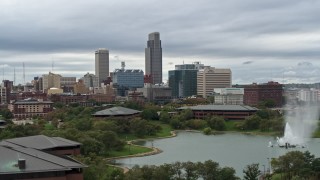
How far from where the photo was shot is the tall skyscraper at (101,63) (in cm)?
16638

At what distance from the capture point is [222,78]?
12081 centimetres

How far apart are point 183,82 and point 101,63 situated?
44.4 metres

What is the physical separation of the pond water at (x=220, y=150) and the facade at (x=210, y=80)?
7078 centimetres

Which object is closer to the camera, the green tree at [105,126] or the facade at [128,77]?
the green tree at [105,126]

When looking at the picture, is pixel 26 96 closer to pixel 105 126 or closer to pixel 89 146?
pixel 105 126

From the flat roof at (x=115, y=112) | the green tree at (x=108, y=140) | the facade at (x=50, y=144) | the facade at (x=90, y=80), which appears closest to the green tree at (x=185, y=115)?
the flat roof at (x=115, y=112)

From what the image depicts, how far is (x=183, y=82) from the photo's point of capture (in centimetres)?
13212

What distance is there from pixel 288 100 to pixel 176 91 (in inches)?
2088

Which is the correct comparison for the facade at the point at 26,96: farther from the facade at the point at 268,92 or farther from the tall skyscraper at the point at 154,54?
the tall skyscraper at the point at 154,54

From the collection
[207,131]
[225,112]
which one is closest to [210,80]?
[225,112]

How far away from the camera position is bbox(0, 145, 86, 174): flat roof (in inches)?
605

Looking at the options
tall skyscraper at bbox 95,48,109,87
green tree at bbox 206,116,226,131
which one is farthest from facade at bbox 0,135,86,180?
tall skyscraper at bbox 95,48,109,87

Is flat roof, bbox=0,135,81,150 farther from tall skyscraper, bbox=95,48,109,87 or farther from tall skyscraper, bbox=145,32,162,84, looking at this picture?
tall skyscraper, bbox=145,32,162,84

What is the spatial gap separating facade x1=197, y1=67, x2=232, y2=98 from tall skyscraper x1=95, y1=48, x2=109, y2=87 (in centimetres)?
5224
